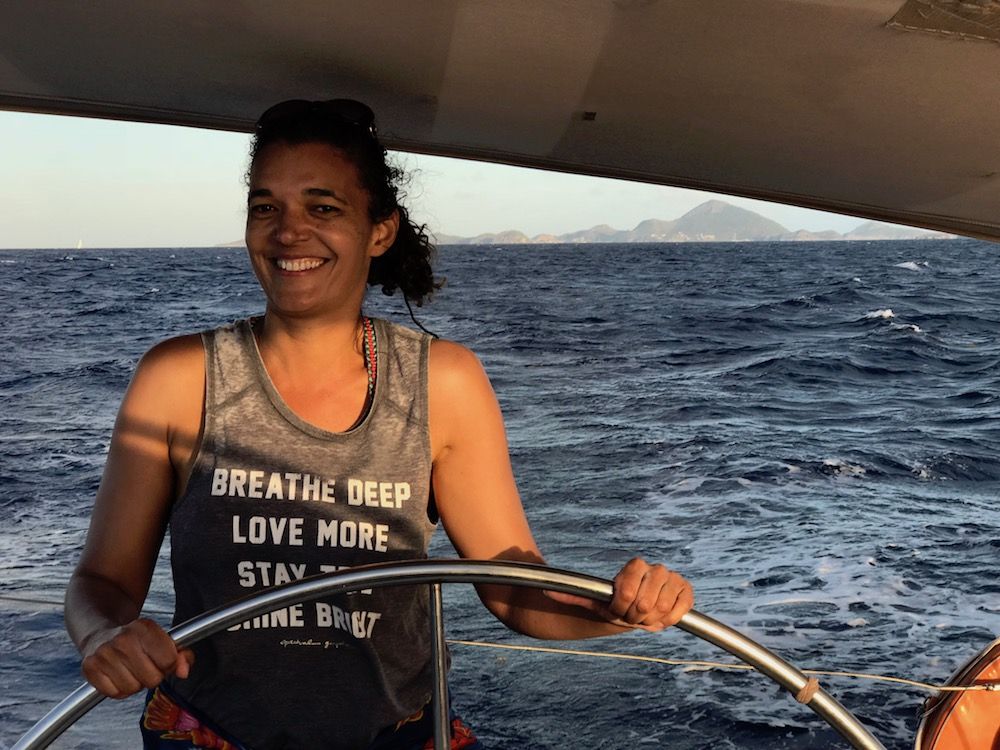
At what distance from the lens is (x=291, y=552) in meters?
1.36

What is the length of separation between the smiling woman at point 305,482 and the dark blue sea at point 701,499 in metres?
1.61

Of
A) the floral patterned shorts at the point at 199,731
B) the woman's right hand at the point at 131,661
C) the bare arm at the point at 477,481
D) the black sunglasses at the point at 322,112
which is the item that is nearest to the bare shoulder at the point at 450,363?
the bare arm at the point at 477,481

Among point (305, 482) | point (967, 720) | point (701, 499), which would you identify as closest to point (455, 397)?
point (305, 482)

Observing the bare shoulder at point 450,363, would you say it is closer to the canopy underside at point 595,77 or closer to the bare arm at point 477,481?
the bare arm at point 477,481

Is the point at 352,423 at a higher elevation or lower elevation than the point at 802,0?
lower

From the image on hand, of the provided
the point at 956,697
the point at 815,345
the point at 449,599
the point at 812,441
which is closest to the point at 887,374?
the point at 815,345

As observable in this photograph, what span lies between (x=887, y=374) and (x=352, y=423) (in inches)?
545

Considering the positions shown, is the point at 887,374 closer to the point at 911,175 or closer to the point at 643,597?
the point at 911,175

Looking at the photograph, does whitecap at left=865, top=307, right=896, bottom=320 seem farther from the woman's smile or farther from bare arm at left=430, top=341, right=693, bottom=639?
the woman's smile

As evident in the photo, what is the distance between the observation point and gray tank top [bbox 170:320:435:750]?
1360mm

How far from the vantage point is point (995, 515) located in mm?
7723

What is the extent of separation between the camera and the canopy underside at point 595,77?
1.48 meters

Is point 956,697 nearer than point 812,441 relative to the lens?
Yes

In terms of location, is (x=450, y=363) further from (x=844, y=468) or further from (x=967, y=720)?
(x=844, y=468)
